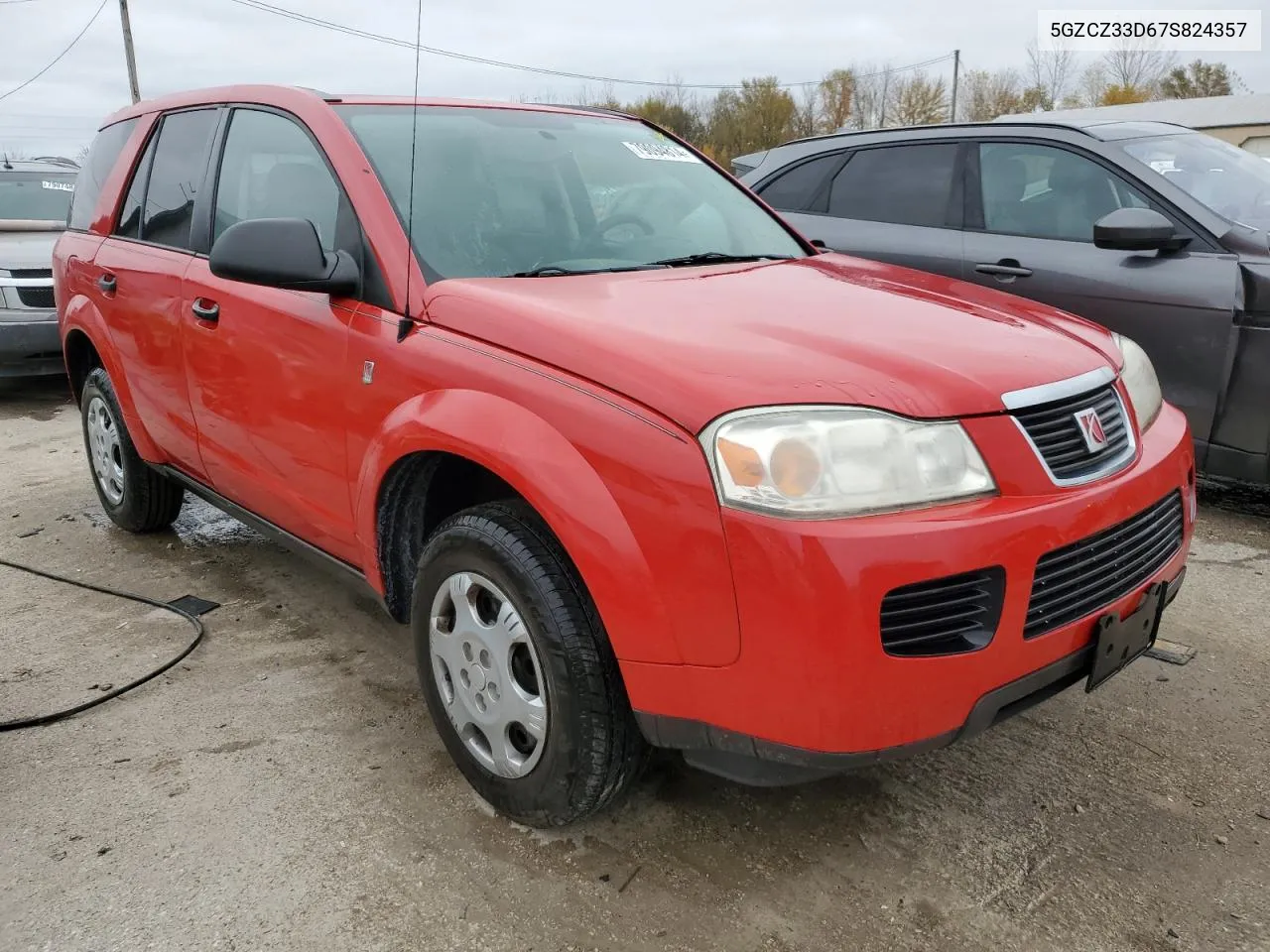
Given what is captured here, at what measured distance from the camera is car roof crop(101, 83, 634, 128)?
116 inches

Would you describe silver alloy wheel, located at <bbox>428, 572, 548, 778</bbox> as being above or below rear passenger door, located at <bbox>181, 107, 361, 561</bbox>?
below

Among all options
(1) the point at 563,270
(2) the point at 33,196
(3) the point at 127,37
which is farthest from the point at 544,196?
(3) the point at 127,37

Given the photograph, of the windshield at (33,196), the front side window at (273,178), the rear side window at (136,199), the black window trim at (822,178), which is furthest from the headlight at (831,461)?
the windshield at (33,196)

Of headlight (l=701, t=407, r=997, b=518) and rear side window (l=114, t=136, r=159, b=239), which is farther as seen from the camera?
rear side window (l=114, t=136, r=159, b=239)

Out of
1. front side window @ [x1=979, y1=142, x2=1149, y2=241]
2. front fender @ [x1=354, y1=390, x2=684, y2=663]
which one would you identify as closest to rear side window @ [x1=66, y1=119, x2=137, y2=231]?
front fender @ [x1=354, y1=390, x2=684, y2=663]

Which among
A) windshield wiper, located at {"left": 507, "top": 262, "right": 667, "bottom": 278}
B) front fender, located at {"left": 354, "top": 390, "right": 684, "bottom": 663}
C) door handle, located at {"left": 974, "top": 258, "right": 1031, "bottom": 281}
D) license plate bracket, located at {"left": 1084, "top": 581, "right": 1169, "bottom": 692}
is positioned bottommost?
license plate bracket, located at {"left": 1084, "top": 581, "right": 1169, "bottom": 692}

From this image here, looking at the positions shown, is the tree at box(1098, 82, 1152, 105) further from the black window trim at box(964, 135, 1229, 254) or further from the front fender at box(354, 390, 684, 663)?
the front fender at box(354, 390, 684, 663)

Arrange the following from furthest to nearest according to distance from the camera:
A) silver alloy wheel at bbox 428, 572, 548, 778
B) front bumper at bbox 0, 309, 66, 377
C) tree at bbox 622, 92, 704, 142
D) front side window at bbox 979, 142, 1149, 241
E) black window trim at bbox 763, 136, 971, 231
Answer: tree at bbox 622, 92, 704, 142, front bumper at bbox 0, 309, 66, 377, black window trim at bbox 763, 136, 971, 231, front side window at bbox 979, 142, 1149, 241, silver alloy wheel at bbox 428, 572, 548, 778

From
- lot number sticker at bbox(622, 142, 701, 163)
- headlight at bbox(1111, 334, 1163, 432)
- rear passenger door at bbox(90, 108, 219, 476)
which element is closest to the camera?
headlight at bbox(1111, 334, 1163, 432)

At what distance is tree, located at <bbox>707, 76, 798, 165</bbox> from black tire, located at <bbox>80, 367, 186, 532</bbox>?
132 feet

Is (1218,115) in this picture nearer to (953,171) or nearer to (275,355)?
(953,171)

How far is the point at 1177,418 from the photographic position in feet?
8.26

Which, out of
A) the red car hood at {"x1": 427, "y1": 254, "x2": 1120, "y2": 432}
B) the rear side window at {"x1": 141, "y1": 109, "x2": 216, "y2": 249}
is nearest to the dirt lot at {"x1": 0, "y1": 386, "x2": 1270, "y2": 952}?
the red car hood at {"x1": 427, "y1": 254, "x2": 1120, "y2": 432}

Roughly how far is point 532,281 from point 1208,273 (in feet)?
9.81
